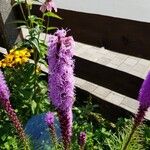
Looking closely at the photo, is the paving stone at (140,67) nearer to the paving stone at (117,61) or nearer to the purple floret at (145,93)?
the paving stone at (117,61)

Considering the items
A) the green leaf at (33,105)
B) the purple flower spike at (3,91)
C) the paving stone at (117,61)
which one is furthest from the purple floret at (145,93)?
the paving stone at (117,61)


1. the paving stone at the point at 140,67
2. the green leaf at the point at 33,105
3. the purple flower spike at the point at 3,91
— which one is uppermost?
the purple flower spike at the point at 3,91

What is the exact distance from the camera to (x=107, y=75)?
388cm

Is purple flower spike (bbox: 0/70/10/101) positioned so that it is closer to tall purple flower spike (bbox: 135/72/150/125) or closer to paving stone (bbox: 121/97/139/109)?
tall purple flower spike (bbox: 135/72/150/125)

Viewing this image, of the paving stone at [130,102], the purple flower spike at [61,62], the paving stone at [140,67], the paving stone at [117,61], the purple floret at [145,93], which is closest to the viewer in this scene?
the purple flower spike at [61,62]

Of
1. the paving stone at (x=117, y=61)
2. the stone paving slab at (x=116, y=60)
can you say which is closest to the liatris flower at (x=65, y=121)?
the stone paving slab at (x=116, y=60)

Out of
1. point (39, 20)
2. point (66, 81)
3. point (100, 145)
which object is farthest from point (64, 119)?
point (39, 20)

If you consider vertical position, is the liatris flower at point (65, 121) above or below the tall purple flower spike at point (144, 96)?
below

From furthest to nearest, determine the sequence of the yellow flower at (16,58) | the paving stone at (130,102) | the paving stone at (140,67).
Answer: the paving stone at (140,67)
the paving stone at (130,102)
the yellow flower at (16,58)

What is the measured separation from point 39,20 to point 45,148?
4.52 ft

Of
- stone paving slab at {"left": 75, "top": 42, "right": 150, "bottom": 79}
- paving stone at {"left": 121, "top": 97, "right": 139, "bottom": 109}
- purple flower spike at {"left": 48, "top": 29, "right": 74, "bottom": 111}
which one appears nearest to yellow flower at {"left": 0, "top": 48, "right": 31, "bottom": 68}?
paving stone at {"left": 121, "top": 97, "right": 139, "bottom": 109}

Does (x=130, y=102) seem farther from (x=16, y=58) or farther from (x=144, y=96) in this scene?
(x=144, y=96)

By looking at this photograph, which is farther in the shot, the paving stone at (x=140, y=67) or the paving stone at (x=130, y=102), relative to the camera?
the paving stone at (x=140, y=67)

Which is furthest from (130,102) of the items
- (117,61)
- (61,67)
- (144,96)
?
(61,67)
